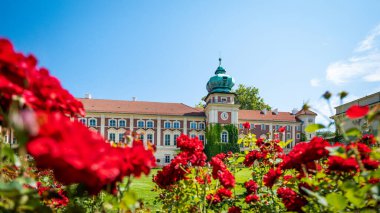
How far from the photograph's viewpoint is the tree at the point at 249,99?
43969 millimetres

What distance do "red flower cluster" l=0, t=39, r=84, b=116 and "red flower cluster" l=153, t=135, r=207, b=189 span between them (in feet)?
5.11

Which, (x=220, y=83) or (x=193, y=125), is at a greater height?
(x=220, y=83)

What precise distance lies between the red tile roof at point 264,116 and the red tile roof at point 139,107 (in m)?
5.57

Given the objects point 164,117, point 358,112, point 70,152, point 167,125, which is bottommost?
point 70,152

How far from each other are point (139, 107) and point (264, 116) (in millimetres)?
15051

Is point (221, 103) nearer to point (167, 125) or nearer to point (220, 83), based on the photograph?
point (220, 83)

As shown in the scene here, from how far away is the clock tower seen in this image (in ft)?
110

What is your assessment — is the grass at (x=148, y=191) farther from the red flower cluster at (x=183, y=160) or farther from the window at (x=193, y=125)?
the window at (x=193, y=125)

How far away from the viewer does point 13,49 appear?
42.6 inches

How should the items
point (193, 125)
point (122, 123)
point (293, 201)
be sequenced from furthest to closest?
point (193, 125)
point (122, 123)
point (293, 201)

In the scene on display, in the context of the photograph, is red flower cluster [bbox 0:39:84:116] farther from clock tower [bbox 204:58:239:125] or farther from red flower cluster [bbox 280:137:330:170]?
clock tower [bbox 204:58:239:125]

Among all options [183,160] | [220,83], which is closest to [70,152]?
[183,160]

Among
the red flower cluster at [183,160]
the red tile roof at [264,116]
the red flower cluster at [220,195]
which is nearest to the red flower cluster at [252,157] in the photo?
the red flower cluster at [220,195]

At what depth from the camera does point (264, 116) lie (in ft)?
127
